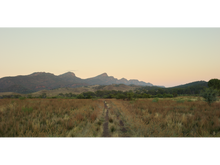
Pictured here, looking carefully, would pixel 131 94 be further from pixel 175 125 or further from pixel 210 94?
pixel 175 125

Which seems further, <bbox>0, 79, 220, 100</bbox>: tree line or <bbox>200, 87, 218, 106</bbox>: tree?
<bbox>0, 79, 220, 100</bbox>: tree line

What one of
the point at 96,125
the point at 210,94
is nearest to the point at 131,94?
the point at 210,94

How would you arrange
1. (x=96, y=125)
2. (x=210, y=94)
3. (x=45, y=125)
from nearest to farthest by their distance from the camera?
(x=45, y=125), (x=96, y=125), (x=210, y=94)

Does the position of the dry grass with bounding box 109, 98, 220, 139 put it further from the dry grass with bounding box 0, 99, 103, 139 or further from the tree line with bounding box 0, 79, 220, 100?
the tree line with bounding box 0, 79, 220, 100

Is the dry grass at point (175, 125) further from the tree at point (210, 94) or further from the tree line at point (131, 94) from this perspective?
the tree line at point (131, 94)

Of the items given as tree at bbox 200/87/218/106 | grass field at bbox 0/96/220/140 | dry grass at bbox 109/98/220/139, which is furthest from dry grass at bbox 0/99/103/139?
tree at bbox 200/87/218/106

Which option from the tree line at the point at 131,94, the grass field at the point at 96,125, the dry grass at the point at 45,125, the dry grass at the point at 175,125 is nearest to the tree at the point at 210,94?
the tree line at the point at 131,94

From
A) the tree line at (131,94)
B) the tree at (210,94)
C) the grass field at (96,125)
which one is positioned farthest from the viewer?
the tree line at (131,94)
